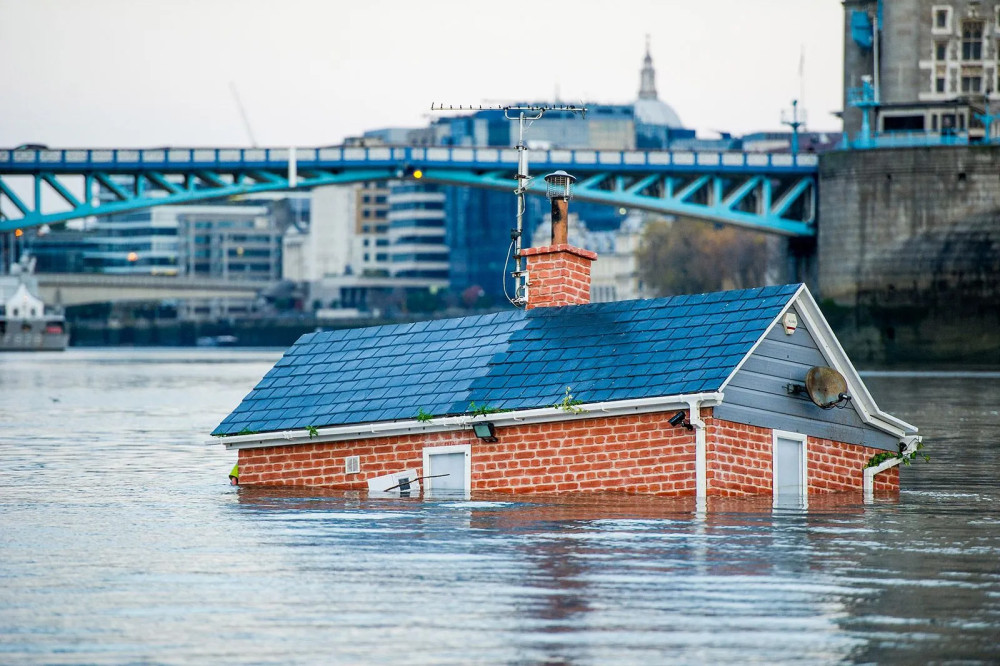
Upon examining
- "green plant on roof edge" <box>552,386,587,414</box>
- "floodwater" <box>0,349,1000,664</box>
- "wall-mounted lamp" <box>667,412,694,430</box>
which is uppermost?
"green plant on roof edge" <box>552,386,587,414</box>

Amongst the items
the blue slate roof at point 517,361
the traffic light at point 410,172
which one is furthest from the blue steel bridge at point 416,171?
the blue slate roof at point 517,361

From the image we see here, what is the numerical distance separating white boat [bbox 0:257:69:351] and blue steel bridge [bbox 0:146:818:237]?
78935 mm

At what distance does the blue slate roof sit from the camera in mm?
25750

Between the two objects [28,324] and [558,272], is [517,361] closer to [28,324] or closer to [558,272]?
[558,272]

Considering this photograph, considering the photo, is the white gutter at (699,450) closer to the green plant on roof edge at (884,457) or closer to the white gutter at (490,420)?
the white gutter at (490,420)

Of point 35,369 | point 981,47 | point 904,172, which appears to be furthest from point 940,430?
point 35,369

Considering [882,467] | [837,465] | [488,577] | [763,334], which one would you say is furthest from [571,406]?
[488,577]

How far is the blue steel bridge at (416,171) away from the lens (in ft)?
315

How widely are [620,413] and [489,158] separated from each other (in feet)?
241

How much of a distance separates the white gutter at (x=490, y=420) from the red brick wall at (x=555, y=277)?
9.24ft

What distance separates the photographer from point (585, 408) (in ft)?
84.5

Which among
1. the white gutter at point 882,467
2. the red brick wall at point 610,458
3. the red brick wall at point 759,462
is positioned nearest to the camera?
Answer: the red brick wall at point 759,462

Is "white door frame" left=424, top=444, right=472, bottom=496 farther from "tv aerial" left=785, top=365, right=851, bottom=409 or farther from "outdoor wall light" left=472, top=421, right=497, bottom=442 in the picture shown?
"tv aerial" left=785, top=365, right=851, bottom=409

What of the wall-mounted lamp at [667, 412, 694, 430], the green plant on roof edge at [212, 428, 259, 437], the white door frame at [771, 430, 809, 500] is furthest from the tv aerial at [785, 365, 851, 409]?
the green plant on roof edge at [212, 428, 259, 437]
